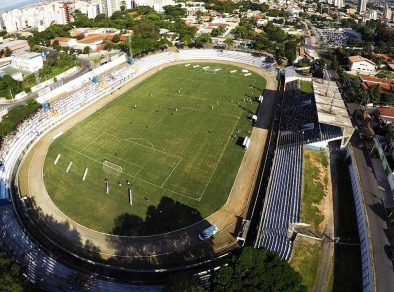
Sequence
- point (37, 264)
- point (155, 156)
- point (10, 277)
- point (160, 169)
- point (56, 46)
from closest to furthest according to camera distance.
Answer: point (10, 277) < point (37, 264) < point (160, 169) < point (155, 156) < point (56, 46)

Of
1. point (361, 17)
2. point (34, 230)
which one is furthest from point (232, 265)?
point (361, 17)

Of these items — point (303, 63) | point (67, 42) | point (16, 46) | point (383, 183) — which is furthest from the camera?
point (67, 42)

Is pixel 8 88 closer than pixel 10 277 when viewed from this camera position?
No

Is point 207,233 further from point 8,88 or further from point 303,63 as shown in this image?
point 303,63

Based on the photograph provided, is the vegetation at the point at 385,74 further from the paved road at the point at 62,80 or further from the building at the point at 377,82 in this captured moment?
the paved road at the point at 62,80

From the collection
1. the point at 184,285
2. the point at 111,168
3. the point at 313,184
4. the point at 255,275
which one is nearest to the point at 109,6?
the point at 111,168

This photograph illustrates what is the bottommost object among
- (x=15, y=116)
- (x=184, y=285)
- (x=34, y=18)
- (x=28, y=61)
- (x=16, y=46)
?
(x=184, y=285)

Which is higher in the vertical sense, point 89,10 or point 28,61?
point 89,10

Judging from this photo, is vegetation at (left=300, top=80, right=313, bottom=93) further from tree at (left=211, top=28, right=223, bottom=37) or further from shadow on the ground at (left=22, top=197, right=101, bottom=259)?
tree at (left=211, top=28, right=223, bottom=37)

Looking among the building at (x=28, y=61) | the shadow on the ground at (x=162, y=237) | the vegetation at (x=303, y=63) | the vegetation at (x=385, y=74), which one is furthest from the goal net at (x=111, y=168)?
the vegetation at (x=385, y=74)
